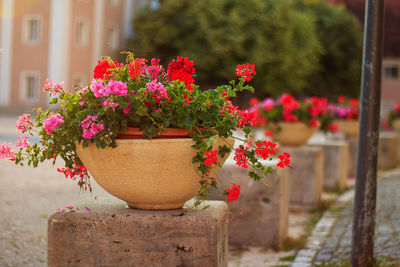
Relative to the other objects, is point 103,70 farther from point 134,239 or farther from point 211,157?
point 134,239

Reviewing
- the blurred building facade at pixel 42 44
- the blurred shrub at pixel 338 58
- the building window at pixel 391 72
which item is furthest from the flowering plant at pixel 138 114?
the building window at pixel 391 72

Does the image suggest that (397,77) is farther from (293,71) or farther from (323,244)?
(323,244)

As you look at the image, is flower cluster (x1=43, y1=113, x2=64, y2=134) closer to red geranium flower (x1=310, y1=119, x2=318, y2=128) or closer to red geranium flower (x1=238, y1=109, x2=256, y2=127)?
→ red geranium flower (x1=238, y1=109, x2=256, y2=127)

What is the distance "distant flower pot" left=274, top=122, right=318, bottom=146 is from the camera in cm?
844

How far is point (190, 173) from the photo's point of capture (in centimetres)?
290

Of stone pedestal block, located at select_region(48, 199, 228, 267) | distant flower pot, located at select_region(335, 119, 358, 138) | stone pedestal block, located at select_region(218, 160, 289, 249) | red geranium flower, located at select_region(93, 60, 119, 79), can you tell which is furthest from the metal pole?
distant flower pot, located at select_region(335, 119, 358, 138)

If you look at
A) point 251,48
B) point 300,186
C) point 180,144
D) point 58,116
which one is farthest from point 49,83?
point 251,48

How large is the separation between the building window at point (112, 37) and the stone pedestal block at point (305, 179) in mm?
25574

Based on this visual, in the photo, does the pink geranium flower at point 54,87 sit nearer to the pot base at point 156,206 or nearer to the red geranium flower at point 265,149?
the pot base at point 156,206

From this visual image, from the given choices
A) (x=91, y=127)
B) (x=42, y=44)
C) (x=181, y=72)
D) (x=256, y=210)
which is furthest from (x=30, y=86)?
(x=91, y=127)

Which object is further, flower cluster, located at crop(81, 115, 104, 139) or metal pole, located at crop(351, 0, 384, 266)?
metal pole, located at crop(351, 0, 384, 266)

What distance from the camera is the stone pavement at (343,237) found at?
4.98 meters

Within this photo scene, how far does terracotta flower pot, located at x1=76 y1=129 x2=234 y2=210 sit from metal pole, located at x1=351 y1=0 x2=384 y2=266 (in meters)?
1.82

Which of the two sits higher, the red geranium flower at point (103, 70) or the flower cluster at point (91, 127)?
the red geranium flower at point (103, 70)
